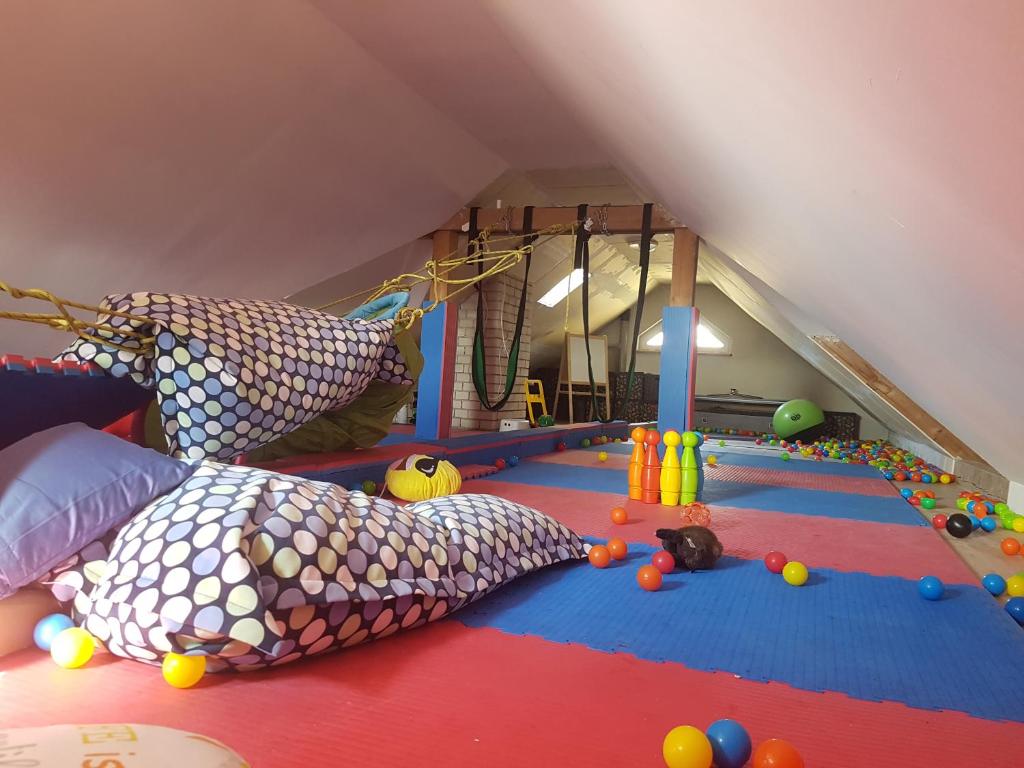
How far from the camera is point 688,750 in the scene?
3.05 ft

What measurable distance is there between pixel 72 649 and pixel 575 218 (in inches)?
169

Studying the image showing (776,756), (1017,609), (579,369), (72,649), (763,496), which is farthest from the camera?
(579,369)

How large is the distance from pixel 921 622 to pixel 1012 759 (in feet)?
2.24

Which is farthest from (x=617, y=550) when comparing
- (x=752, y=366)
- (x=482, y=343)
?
(x=752, y=366)

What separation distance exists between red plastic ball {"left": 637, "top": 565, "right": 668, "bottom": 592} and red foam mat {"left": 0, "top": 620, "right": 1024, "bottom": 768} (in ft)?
1.65

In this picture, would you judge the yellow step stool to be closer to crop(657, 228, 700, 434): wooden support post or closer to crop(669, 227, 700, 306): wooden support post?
crop(669, 227, 700, 306): wooden support post

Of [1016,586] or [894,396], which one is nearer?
[1016,586]

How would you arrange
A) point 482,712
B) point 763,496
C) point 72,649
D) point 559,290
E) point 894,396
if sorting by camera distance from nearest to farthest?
point 482,712 → point 72,649 → point 763,496 → point 894,396 → point 559,290

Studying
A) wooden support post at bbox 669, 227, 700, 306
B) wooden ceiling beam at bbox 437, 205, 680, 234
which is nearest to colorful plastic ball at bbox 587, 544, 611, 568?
wooden support post at bbox 669, 227, 700, 306

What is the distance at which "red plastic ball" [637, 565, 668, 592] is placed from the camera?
6.01 feet

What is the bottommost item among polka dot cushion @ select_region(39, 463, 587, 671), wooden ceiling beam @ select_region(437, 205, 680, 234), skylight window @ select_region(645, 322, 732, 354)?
polka dot cushion @ select_region(39, 463, 587, 671)

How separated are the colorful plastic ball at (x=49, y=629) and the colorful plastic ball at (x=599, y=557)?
1276 millimetres

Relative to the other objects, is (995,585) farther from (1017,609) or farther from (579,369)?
(579,369)

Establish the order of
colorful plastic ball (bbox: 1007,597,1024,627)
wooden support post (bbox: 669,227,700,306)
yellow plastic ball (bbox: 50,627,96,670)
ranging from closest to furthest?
1. yellow plastic ball (bbox: 50,627,96,670)
2. colorful plastic ball (bbox: 1007,597,1024,627)
3. wooden support post (bbox: 669,227,700,306)
